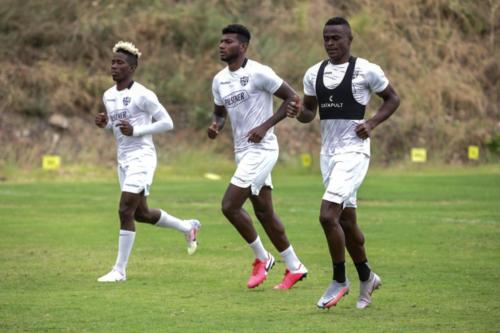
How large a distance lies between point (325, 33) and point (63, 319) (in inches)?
132

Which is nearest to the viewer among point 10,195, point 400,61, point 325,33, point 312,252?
point 325,33

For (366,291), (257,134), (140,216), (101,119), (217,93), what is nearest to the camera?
(366,291)

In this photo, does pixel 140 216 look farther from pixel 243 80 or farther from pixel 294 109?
pixel 294 109

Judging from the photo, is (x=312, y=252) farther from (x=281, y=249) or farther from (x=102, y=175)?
(x=102, y=175)

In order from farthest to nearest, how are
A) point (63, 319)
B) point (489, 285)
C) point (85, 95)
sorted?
1. point (85, 95)
2. point (489, 285)
3. point (63, 319)

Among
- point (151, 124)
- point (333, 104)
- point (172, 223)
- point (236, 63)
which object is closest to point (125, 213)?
point (151, 124)

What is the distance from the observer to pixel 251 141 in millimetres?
12078

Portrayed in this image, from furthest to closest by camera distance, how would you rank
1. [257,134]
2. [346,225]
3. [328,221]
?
[257,134] < [346,225] < [328,221]

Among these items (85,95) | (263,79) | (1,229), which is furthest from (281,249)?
(85,95)

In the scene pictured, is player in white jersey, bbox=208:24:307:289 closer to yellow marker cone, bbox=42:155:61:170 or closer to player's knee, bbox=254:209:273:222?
player's knee, bbox=254:209:273:222

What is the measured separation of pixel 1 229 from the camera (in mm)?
18812

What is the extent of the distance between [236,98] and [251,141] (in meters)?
0.53

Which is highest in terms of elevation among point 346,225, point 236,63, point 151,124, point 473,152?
point 236,63

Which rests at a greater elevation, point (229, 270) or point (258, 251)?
point (258, 251)
